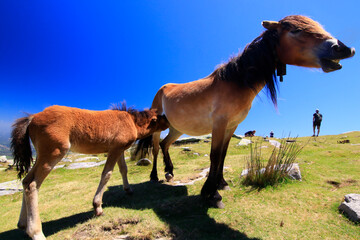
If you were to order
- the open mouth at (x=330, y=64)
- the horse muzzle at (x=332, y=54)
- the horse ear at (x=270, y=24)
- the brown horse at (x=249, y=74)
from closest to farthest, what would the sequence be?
the horse muzzle at (x=332, y=54) < the open mouth at (x=330, y=64) < the brown horse at (x=249, y=74) < the horse ear at (x=270, y=24)

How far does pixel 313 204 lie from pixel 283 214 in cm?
72

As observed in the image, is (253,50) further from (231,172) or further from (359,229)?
(231,172)

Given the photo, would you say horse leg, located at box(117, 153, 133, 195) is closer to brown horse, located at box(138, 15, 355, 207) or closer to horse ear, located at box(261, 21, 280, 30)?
brown horse, located at box(138, 15, 355, 207)

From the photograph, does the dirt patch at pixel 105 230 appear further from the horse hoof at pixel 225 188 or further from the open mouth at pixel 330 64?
the open mouth at pixel 330 64

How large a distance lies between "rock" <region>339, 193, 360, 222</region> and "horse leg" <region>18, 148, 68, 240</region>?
476 cm

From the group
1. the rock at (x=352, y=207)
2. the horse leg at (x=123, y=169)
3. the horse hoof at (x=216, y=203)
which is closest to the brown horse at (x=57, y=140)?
the horse leg at (x=123, y=169)

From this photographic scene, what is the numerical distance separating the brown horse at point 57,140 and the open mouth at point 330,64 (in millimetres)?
3643

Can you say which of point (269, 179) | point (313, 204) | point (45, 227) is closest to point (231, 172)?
point (269, 179)

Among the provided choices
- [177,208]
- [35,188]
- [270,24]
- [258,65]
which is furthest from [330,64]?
[35,188]

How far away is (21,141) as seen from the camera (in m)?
3.17

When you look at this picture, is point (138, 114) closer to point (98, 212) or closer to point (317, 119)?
point (98, 212)

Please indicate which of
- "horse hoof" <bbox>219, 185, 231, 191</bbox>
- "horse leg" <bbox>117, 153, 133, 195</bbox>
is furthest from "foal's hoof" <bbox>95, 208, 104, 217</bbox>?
"horse hoof" <bbox>219, 185, 231, 191</bbox>

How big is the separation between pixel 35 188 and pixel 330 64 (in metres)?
4.99

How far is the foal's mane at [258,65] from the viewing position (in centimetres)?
356
